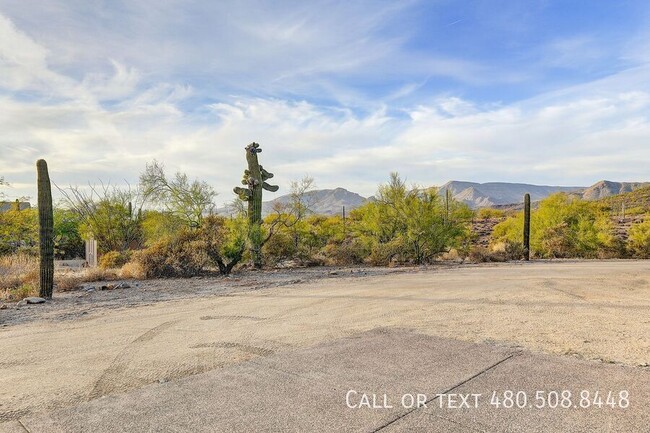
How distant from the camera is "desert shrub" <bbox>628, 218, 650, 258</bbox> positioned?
1096 inches

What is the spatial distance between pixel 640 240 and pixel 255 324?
1123 inches

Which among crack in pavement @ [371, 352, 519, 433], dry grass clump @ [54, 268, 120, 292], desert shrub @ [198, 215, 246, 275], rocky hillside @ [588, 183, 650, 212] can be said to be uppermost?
rocky hillside @ [588, 183, 650, 212]

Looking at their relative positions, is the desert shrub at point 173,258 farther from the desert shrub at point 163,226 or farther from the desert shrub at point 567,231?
the desert shrub at point 567,231

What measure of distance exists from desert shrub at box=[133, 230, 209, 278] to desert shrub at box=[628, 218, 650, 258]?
2539cm

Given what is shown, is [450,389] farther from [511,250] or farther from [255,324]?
[511,250]

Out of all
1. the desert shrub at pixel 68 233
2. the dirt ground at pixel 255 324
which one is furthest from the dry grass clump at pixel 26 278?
the desert shrub at pixel 68 233

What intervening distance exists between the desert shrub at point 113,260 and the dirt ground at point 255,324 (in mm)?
6744

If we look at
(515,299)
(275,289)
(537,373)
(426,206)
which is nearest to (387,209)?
(426,206)

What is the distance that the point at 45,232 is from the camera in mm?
12477

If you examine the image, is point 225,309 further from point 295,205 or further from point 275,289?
point 295,205

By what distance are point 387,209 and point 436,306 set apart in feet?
49.6

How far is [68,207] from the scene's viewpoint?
27.0 metres

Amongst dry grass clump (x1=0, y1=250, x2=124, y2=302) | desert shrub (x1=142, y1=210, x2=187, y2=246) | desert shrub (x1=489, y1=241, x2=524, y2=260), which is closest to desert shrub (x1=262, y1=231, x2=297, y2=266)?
desert shrub (x1=142, y1=210, x2=187, y2=246)

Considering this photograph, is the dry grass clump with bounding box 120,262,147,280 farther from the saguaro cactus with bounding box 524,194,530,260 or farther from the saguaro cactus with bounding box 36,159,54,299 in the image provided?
the saguaro cactus with bounding box 524,194,530,260
